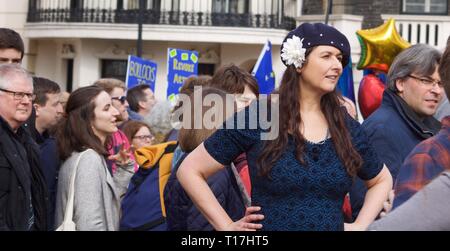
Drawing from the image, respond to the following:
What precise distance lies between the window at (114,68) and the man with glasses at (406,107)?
21933mm

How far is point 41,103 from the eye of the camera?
24.3 feet

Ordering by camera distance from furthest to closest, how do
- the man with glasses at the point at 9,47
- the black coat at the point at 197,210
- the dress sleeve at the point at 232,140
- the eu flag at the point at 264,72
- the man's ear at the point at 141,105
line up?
the man's ear at the point at 141,105 < the eu flag at the point at 264,72 < the man with glasses at the point at 9,47 < the black coat at the point at 197,210 < the dress sleeve at the point at 232,140

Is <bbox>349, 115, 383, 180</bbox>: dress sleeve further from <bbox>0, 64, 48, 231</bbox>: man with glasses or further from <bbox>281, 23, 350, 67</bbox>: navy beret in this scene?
<bbox>0, 64, 48, 231</bbox>: man with glasses

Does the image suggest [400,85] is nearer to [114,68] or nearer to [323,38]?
[323,38]

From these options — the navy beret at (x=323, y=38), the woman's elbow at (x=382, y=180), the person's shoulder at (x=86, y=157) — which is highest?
the navy beret at (x=323, y=38)

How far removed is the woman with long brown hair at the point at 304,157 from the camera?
15.7 feet

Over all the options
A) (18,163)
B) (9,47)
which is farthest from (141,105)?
(18,163)

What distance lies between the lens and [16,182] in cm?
580

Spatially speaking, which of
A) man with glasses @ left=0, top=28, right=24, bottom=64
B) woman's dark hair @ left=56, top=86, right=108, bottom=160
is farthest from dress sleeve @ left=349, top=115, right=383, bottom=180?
man with glasses @ left=0, top=28, right=24, bottom=64

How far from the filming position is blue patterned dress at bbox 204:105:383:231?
4.78 metres

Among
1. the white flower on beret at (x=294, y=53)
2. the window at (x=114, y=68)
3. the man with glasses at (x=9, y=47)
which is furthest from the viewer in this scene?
the window at (x=114, y=68)

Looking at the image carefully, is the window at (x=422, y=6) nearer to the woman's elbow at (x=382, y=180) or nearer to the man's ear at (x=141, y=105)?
the man's ear at (x=141, y=105)

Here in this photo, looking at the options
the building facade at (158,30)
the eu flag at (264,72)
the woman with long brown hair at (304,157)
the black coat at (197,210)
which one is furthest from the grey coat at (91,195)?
the building facade at (158,30)
